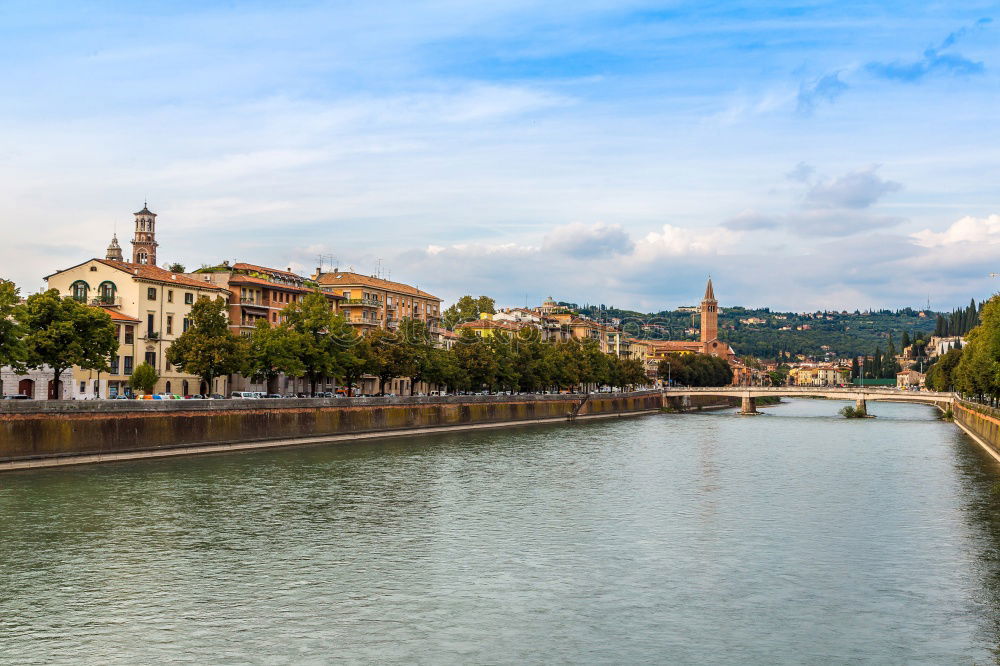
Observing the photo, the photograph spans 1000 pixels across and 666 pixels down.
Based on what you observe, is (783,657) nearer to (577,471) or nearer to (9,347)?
(577,471)

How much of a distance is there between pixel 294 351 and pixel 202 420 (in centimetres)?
1885

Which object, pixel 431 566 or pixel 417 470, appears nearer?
pixel 431 566

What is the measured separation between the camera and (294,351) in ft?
264

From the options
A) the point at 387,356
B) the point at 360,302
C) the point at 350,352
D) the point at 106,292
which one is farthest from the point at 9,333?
the point at 360,302

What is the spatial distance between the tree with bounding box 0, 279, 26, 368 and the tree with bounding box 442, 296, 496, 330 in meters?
122

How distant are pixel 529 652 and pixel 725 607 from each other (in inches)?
261

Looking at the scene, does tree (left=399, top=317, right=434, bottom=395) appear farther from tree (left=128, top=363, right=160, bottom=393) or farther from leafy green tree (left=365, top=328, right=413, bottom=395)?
tree (left=128, top=363, right=160, bottom=393)

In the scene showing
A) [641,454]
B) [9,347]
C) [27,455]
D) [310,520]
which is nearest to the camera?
[310,520]

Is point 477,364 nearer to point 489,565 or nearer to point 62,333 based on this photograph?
point 62,333

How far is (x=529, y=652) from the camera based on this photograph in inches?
883

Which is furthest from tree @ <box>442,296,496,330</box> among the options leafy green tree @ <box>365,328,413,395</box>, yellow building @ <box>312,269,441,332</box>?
leafy green tree @ <box>365,328,413,395</box>

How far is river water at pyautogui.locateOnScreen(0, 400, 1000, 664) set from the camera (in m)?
23.0

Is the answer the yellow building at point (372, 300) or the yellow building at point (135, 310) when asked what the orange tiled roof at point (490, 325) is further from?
the yellow building at point (135, 310)

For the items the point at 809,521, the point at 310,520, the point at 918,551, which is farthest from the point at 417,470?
the point at 918,551
